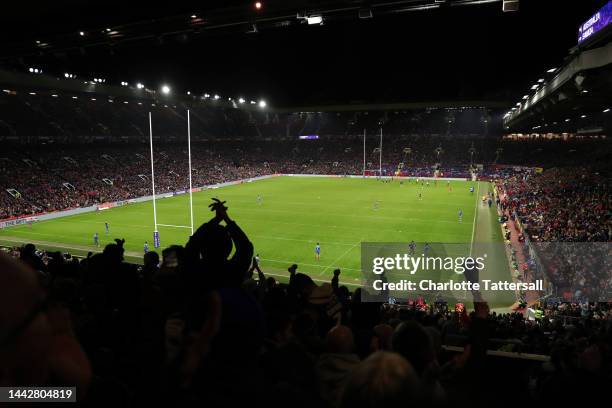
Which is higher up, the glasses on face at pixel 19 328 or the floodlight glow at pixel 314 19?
the floodlight glow at pixel 314 19

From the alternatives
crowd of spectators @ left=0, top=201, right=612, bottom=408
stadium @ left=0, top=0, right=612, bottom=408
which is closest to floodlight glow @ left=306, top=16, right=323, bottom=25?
stadium @ left=0, top=0, right=612, bottom=408

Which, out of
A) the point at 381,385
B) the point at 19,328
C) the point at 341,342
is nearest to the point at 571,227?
the point at 341,342

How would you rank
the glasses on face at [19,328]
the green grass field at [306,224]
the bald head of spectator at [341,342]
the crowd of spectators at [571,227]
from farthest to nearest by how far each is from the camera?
the green grass field at [306,224]
the crowd of spectators at [571,227]
the bald head of spectator at [341,342]
the glasses on face at [19,328]

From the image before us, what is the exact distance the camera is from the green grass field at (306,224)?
2866 centimetres

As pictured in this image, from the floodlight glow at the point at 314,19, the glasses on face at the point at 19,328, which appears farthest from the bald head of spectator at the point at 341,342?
the floodlight glow at the point at 314,19

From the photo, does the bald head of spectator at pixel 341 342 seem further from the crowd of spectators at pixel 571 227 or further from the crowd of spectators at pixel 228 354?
the crowd of spectators at pixel 571 227

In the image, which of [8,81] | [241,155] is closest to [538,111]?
[8,81]

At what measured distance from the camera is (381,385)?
4.91ft

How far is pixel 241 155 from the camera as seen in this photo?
90312 mm

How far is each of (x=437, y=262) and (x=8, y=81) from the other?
4840 centimetres

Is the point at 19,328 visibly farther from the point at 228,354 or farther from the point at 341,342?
the point at 341,342

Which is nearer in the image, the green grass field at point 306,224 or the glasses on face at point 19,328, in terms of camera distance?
the glasses on face at point 19,328

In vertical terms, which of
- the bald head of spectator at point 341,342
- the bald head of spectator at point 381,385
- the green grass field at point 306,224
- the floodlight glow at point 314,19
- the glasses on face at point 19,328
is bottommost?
the green grass field at point 306,224

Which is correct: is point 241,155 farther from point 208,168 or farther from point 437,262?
point 437,262
